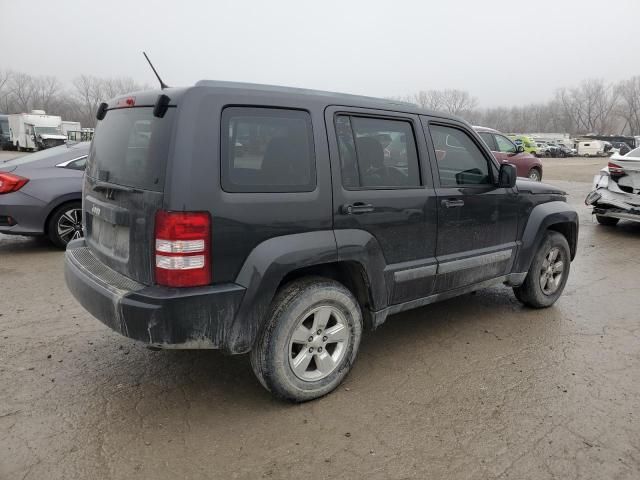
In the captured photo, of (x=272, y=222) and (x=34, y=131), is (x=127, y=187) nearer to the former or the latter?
(x=272, y=222)

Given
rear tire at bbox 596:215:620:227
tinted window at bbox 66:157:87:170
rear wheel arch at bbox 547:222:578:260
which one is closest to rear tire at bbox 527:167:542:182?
rear tire at bbox 596:215:620:227

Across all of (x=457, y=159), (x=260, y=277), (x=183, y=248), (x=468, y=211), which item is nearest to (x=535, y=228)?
(x=468, y=211)

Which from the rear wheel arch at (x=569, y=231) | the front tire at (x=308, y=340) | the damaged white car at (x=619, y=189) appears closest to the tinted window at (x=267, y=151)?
the front tire at (x=308, y=340)

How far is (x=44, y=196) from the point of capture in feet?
20.8

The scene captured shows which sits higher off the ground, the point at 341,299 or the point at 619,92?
the point at 619,92

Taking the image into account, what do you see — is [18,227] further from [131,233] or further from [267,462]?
[267,462]

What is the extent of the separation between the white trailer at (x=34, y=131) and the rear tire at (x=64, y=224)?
1223 inches

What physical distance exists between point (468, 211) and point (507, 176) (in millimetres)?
521

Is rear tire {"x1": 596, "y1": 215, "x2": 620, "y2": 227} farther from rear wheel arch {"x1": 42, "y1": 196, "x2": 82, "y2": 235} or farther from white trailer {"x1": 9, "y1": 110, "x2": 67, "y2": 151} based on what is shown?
white trailer {"x1": 9, "y1": 110, "x2": 67, "y2": 151}

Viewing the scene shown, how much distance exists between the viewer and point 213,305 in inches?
104

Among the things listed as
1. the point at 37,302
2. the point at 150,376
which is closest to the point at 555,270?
the point at 150,376

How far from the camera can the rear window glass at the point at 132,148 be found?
8.78 feet

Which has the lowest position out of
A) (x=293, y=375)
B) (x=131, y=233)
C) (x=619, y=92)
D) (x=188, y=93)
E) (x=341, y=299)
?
(x=293, y=375)

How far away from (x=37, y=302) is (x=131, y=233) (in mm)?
2626
